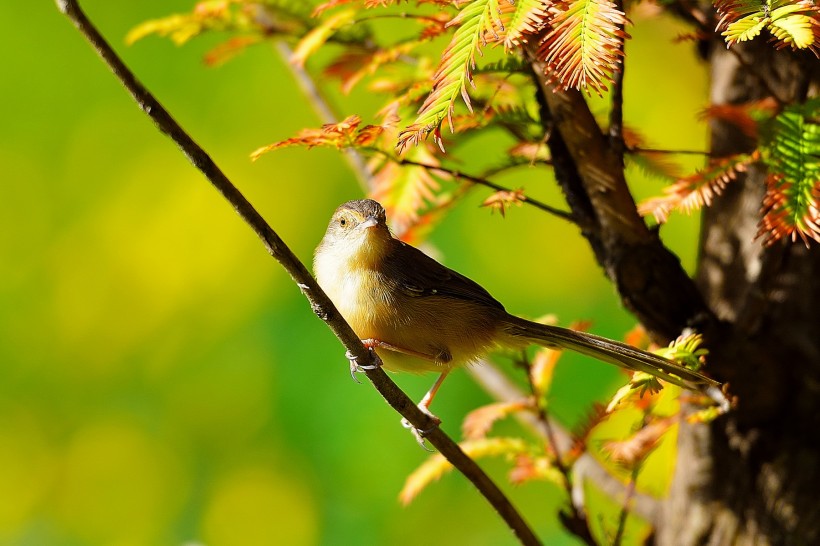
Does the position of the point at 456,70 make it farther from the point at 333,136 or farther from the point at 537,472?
the point at 537,472

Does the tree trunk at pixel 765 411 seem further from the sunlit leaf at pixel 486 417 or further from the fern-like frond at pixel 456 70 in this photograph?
the fern-like frond at pixel 456 70

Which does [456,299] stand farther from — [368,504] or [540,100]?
[368,504]

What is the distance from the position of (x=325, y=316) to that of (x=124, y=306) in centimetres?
290

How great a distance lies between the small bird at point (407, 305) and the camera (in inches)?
104

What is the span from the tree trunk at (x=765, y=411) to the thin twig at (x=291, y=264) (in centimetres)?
61

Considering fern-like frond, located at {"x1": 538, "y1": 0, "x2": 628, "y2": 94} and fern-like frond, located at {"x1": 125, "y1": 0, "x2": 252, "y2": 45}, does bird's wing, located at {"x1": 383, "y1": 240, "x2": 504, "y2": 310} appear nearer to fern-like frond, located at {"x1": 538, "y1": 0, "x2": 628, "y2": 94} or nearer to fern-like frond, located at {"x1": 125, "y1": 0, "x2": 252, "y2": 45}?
fern-like frond, located at {"x1": 125, "y1": 0, "x2": 252, "y2": 45}

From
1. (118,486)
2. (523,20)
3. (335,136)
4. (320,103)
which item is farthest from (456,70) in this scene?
(118,486)

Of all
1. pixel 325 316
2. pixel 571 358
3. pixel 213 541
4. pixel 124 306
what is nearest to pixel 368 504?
pixel 213 541

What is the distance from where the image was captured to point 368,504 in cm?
412

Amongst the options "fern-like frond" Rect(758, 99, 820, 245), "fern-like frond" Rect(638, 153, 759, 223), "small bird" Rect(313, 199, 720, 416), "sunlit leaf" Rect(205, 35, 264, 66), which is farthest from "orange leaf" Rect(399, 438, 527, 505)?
"sunlit leaf" Rect(205, 35, 264, 66)

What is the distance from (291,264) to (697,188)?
0.99m

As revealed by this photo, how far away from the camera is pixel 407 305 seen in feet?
8.86

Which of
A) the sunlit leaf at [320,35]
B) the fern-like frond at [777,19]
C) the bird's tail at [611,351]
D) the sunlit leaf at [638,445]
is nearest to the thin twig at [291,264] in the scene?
the sunlit leaf at [638,445]

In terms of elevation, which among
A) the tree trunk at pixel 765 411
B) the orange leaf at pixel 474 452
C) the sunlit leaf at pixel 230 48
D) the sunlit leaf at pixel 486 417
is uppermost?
the sunlit leaf at pixel 230 48
